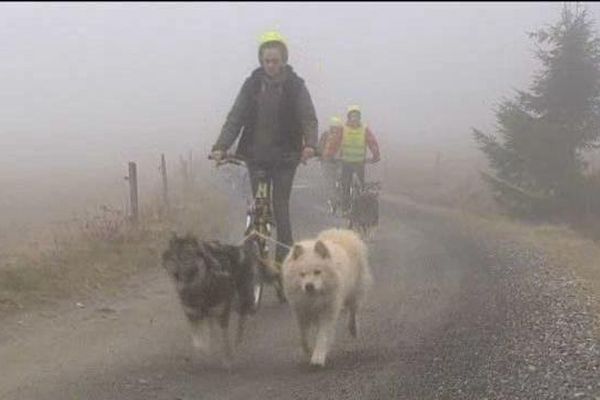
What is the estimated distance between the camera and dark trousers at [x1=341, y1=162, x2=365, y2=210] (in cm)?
1429

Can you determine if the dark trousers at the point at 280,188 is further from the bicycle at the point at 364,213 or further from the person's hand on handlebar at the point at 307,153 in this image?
the bicycle at the point at 364,213

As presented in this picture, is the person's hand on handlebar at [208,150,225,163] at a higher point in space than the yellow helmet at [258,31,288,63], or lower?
lower

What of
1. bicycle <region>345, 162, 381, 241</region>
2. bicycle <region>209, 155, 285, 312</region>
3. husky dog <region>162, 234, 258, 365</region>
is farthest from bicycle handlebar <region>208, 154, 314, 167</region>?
bicycle <region>345, 162, 381, 241</region>

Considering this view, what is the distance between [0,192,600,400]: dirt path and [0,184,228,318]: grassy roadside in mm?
398

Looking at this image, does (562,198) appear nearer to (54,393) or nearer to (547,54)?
(547,54)

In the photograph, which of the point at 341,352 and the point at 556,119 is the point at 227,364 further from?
the point at 556,119

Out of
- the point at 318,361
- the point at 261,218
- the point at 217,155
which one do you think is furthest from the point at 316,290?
the point at 217,155

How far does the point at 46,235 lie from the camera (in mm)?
12023

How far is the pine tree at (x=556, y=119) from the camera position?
16.7m

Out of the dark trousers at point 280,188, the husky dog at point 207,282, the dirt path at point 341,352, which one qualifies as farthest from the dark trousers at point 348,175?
the husky dog at point 207,282

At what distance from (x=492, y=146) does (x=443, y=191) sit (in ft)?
25.2

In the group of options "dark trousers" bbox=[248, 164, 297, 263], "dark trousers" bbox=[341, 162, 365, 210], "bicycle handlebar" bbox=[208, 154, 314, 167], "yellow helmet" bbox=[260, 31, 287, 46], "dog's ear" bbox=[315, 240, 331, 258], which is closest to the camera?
"dog's ear" bbox=[315, 240, 331, 258]

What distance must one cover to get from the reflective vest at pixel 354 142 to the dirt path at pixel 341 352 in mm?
4993

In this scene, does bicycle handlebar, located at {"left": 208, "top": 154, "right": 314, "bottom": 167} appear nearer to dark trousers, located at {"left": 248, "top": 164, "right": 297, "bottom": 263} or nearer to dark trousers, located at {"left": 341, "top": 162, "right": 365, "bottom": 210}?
dark trousers, located at {"left": 248, "top": 164, "right": 297, "bottom": 263}
